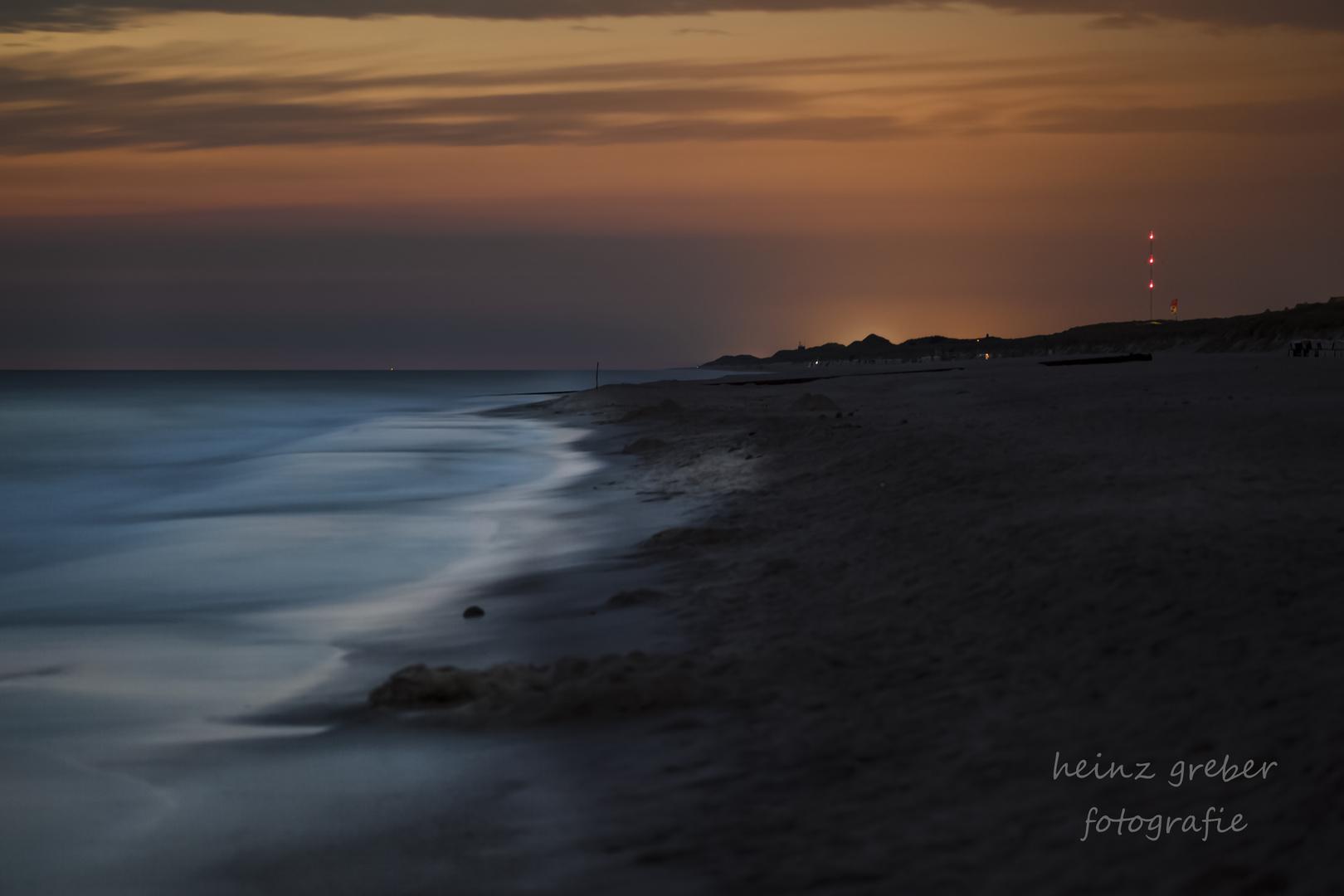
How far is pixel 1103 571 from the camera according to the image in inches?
298

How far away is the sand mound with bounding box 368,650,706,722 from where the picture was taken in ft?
22.3

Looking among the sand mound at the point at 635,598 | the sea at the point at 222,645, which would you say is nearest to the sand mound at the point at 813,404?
the sea at the point at 222,645

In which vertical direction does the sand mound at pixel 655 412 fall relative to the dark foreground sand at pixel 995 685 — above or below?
above

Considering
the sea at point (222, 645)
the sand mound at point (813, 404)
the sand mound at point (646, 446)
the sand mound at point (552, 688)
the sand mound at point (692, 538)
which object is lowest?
the sea at point (222, 645)

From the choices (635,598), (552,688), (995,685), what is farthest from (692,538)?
(995,685)

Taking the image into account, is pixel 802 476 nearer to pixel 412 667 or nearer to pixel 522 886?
pixel 412 667

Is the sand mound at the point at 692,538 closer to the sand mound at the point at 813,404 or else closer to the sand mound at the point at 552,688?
the sand mound at the point at 552,688

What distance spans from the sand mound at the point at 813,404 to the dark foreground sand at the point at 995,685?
69.1ft

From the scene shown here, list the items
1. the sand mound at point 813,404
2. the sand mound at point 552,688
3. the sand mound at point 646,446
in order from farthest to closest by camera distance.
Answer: the sand mound at point 813,404, the sand mound at point 646,446, the sand mound at point 552,688

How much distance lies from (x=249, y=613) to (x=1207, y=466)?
10.2m

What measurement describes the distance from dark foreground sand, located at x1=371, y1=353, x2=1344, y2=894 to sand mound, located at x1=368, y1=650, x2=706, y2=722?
26 millimetres

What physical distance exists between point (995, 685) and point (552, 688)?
283 centimetres

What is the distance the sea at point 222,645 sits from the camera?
17.6 ft

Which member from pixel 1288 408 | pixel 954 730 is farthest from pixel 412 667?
pixel 1288 408
